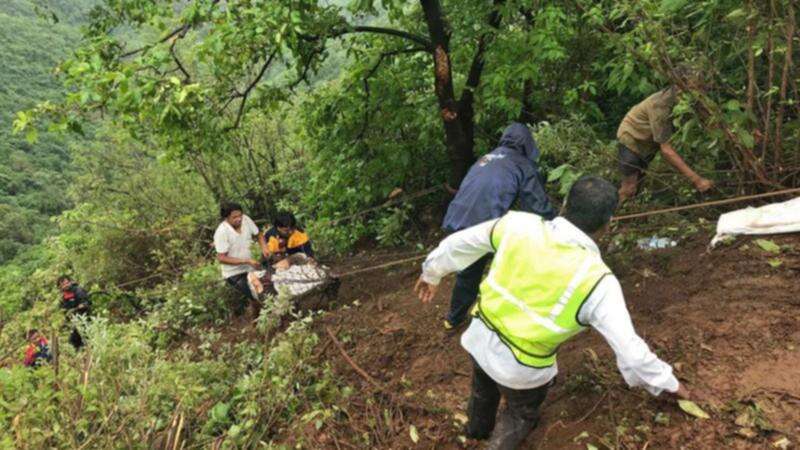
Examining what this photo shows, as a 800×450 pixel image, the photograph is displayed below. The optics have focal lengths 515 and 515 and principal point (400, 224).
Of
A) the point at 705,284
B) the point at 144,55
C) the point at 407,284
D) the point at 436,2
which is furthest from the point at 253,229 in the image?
the point at 705,284

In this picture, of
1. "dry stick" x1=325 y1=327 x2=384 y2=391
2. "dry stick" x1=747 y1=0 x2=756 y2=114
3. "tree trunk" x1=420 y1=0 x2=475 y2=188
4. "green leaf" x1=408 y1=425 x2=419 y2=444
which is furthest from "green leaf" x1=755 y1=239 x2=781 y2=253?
"tree trunk" x1=420 y1=0 x2=475 y2=188

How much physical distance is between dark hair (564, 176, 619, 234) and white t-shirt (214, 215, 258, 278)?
3860 millimetres

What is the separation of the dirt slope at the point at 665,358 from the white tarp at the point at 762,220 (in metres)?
0.08

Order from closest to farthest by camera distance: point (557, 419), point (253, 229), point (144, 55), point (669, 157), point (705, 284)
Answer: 1. point (557, 419)
2. point (705, 284)
3. point (144, 55)
4. point (669, 157)
5. point (253, 229)

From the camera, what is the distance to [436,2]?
4805 mm

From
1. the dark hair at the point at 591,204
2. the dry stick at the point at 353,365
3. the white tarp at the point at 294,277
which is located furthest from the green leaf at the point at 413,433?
the white tarp at the point at 294,277

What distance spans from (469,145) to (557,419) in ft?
11.1

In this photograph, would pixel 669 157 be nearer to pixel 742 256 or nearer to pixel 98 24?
pixel 742 256

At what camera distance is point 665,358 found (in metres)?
2.68

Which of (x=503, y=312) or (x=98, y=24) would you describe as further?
(x=98, y=24)

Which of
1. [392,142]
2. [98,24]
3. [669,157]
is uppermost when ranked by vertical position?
[98,24]

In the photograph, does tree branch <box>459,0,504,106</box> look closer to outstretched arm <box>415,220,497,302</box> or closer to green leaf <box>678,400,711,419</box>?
outstretched arm <box>415,220,497,302</box>

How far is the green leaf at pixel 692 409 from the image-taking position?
227 centimetres

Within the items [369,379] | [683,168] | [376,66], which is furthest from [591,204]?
[376,66]
